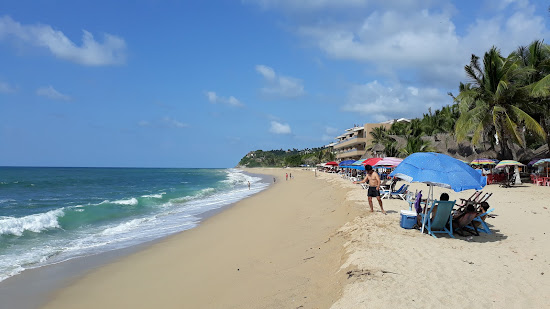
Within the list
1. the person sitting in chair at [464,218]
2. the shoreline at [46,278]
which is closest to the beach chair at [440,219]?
the person sitting in chair at [464,218]

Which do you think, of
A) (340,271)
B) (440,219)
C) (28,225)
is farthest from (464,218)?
(28,225)

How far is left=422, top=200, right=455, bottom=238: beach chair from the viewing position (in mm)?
6973

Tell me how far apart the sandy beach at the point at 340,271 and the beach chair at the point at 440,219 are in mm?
263

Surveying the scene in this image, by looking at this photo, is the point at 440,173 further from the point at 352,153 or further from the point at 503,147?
the point at 352,153

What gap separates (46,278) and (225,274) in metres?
3.86

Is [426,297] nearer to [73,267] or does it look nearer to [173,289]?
[173,289]

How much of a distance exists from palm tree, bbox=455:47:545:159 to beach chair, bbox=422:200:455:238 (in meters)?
17.1

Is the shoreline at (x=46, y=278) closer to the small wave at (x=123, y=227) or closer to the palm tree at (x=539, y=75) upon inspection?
the small wave at (x=123, y=227)

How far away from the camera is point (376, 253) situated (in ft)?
18.9

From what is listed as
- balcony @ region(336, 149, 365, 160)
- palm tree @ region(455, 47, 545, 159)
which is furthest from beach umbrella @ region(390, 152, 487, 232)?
balcony @ region(336, 149, 365, 160)

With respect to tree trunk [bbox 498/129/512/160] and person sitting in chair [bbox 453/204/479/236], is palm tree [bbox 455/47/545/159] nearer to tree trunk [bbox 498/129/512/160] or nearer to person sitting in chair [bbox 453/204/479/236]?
tree trunk [bbox 498/129/512/160]

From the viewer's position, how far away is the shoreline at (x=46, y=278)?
5996 mm

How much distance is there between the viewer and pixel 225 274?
6516 mm

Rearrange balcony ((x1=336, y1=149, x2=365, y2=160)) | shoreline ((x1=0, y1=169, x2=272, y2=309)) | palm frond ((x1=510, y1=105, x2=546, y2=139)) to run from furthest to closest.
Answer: balcony ((x1=336, y1=149, x2=365, y2=160)) < palm frond ((x1=510, y1=105, x2=546, y2=139)) < shoreline ((x1=0, y1=169, x2=272, y2=309))
